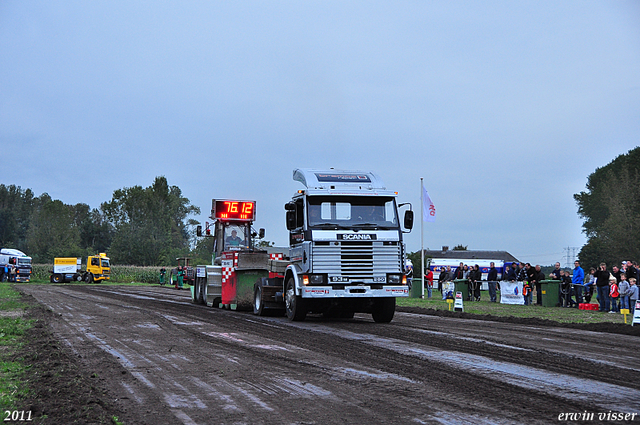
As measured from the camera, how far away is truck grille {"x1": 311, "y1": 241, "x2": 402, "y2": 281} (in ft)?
50.7

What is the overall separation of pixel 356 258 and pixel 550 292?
493 inches

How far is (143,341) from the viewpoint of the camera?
11.7 meters

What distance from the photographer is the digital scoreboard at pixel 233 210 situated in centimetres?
2425

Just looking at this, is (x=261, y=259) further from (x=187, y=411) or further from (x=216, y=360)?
(x=187, y=411)

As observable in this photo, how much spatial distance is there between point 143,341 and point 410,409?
6.98 meters

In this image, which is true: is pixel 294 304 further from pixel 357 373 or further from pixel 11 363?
pixel 11 363

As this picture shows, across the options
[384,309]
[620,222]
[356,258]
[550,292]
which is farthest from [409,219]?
[620,222]

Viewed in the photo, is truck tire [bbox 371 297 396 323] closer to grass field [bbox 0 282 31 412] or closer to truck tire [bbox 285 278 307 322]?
truck tire [bbox 285 278 307 322]

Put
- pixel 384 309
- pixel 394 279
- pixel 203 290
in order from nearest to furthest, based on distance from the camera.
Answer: pixel 394 279
pixel 384 309
pixel 203 290

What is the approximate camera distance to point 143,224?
101438mm

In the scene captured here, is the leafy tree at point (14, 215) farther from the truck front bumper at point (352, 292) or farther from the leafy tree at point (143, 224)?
the truck front bumper at point (352, 292)

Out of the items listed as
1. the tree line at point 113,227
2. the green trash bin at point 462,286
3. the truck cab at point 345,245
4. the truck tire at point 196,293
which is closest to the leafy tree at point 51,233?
the tree line at point 113,227

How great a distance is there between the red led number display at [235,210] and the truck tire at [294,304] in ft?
25.3

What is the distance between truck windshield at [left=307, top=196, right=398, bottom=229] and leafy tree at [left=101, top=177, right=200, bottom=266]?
276ft
